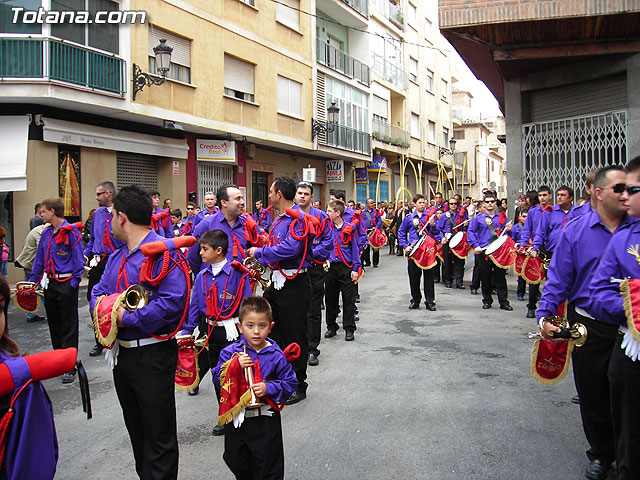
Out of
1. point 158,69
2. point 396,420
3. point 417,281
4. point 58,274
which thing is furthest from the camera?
point 158,69

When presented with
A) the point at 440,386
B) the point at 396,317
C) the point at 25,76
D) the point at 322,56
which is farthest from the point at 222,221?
the point at 322,56

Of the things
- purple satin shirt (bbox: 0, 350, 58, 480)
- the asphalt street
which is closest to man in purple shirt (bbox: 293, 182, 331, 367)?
the asphalt street

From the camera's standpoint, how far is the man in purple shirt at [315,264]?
6.49m

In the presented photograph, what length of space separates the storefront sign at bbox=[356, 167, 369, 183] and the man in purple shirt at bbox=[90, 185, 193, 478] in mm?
26759

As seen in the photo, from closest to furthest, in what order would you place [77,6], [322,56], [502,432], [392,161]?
[502,432], [77,6], [322,56], [392,161]

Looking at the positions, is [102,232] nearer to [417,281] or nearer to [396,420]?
[396,420]

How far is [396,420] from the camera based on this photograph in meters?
4.97

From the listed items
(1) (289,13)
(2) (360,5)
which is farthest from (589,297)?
(2) (360,5)

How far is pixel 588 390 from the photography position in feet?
12.7

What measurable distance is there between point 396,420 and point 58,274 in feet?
13.8

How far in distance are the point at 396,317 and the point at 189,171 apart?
11.2 m

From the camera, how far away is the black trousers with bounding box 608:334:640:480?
10.2ft

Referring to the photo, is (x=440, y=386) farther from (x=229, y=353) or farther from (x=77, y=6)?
(x=77, y=6)

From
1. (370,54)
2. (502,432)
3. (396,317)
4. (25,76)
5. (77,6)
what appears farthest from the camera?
(370,54)
